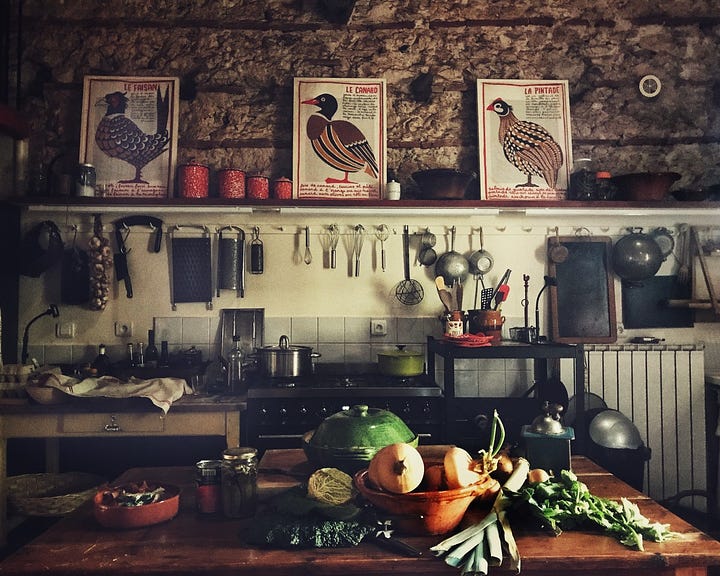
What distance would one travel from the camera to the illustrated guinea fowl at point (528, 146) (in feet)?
13.8

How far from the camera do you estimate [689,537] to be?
151 cm

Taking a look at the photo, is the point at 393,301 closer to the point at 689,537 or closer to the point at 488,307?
the point at 488,307

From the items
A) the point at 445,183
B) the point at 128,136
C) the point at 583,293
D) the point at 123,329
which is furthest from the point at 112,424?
the point at 583,293

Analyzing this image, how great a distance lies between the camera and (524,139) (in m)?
4.23

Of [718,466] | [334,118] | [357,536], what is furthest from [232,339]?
[718,466]

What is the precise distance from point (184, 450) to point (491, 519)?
114 inches

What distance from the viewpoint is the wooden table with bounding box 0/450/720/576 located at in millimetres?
1356

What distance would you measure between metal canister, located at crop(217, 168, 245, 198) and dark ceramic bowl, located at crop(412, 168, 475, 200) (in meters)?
1.17

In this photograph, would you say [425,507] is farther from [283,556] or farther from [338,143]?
[338,143]

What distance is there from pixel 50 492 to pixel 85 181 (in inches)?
75.7

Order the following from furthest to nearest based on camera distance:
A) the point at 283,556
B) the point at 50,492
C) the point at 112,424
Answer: the point at 50,492 → the point at 112,424 → the point at 283,556

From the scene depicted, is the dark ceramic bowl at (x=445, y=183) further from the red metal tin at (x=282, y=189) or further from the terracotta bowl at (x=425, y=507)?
the terracotta bowl at (x=425, y=507)

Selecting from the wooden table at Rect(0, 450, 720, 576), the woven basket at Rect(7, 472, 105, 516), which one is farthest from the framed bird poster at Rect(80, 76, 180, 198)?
the wooden table at Rect(0, 450, 720, 576)

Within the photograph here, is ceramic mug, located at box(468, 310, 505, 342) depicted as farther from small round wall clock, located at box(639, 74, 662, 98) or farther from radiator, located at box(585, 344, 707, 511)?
small round wall clock, located at box(639, 74, 662, 98)
